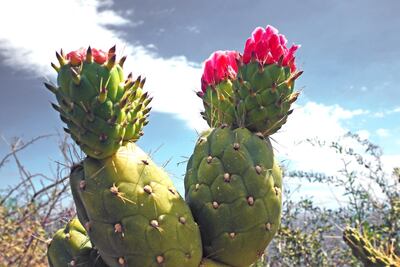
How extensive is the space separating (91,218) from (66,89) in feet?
1.17

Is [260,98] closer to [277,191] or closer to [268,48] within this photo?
[268,48]

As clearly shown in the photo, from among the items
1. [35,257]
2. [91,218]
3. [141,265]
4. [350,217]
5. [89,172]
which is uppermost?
[350,217]

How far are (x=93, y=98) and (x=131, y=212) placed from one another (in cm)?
32

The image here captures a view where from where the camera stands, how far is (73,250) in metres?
1.79

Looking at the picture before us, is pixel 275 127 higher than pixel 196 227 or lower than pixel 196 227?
higher

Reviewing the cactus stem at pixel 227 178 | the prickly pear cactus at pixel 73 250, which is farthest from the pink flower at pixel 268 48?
the prickly pear cactus at pixel 73 250

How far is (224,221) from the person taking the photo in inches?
66.1

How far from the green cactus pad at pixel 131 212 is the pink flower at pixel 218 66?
469 millimetres

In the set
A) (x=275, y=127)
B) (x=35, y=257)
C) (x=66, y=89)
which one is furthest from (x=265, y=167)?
(x=35, y=257)

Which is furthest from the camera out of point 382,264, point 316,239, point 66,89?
point 316,239

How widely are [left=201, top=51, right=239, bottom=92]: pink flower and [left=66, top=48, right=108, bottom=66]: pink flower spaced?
52 centimetres

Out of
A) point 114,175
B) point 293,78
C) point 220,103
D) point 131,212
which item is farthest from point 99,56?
point 293,78

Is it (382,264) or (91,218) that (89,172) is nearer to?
(91,218)

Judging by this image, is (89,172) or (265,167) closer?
(89,172)
